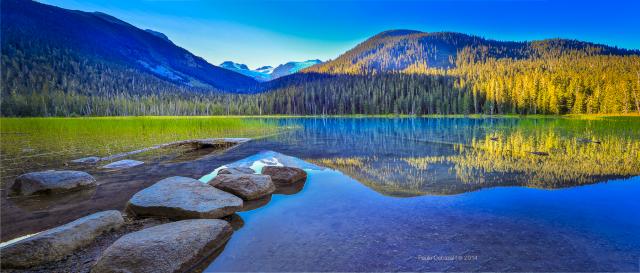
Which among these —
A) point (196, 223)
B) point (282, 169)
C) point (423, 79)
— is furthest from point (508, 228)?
point (423, 79)

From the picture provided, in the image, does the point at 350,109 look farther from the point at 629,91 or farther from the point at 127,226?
the point at 127,226

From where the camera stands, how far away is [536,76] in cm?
10519

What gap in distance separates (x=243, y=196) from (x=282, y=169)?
2.70 meters

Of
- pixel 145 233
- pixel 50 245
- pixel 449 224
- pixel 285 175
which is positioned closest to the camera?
pixel 50 245

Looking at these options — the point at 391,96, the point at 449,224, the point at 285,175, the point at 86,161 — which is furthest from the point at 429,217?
the point at 391,96

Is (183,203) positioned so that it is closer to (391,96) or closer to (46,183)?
(46,183)

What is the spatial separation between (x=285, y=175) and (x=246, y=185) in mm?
2138

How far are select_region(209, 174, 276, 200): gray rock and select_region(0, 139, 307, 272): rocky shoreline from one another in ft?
0.10

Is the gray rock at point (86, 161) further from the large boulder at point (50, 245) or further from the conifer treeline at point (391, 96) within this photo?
the conifer treeline at point (391, 96)

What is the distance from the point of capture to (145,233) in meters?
5.39

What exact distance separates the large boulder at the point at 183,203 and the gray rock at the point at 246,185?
35.3 inches

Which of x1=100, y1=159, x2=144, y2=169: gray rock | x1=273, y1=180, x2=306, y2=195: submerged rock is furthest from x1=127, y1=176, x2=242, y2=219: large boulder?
x1=100, y1=159, x2=144, y2=169: gray rock

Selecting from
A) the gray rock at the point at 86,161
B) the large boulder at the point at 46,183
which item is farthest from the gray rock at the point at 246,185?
the gray rock at the point at 86,161

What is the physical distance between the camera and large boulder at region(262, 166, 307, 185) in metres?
10.9
